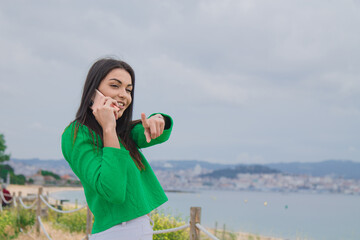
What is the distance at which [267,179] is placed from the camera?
392ft

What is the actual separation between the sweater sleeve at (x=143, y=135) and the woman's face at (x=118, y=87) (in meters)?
0.15

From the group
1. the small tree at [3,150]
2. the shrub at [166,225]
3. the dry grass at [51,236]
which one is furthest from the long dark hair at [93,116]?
the small tree at [3,150]

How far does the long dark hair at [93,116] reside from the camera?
1584 mm

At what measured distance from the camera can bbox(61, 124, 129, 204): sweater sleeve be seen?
1.36 metres

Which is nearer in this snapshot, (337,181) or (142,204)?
(142,204)

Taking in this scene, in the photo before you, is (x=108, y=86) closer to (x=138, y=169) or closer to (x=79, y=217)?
(x=138, y=169)

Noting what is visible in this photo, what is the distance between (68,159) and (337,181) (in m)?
131

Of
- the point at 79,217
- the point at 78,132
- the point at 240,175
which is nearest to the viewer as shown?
the point at 78,132

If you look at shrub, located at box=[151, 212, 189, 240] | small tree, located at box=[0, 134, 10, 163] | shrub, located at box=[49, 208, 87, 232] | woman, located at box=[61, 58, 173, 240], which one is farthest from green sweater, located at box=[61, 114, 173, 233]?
small tree, located at box=[0, 134, 10, 163]

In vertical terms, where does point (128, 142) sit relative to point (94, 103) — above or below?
below

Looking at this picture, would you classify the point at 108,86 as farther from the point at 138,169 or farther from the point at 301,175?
A: the point at 301,175

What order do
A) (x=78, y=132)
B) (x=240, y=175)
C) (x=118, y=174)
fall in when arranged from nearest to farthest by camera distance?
1. (x=118, y=174)
2. (x=78, y=132)
3. (x=240, y=175)

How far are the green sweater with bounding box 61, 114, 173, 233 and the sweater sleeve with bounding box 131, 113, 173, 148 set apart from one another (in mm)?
146

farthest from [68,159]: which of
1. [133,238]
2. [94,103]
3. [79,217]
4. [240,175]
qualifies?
[240,175]
